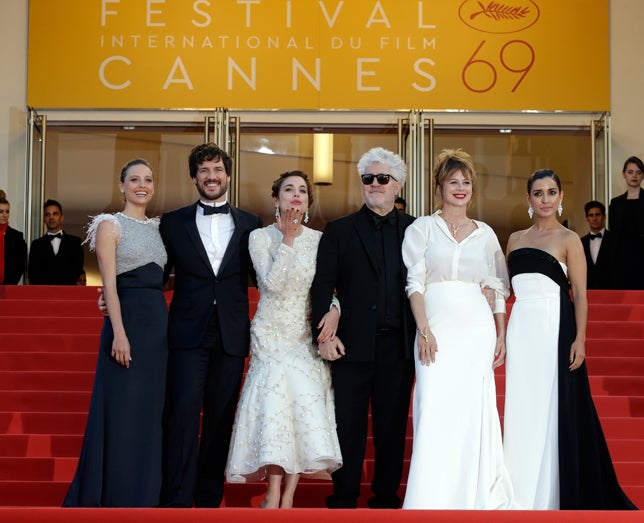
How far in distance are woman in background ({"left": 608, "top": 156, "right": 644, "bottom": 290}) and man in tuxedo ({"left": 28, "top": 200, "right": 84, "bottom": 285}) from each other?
17.0 ft

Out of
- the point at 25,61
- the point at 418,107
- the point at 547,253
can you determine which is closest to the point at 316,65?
the point at 418,107

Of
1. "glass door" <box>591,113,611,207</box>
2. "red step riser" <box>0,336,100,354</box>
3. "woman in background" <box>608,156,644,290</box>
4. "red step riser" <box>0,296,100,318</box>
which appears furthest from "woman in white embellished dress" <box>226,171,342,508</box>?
"glass door" <box>591,113,611,207</box>

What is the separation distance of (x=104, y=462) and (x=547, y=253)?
2.36 metres

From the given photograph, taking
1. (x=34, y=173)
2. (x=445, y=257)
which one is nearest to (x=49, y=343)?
(x=445, y=257)

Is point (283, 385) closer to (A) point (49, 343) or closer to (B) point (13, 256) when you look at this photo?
(A) point (49, 343)

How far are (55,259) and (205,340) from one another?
6.29m

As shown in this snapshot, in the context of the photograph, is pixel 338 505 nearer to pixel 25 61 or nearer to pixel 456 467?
pixel 456 467

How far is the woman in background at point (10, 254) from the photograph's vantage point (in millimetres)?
11000

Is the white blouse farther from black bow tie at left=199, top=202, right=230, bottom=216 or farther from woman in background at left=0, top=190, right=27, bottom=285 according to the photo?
woman in background at left=0, top=190, right=27, bottom=285

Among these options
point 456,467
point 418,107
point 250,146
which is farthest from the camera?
point 250,146

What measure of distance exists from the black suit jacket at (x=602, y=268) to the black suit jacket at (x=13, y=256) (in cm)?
548

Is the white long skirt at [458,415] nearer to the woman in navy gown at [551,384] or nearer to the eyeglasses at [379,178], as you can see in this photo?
the woman in navy gown at [551,384]

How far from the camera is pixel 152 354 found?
5449mm

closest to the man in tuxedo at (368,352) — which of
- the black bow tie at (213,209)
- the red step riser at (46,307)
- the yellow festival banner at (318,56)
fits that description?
the black bow tie at (213,209)
